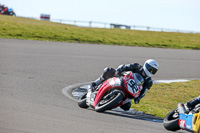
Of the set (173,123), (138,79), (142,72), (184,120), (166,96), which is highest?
(142,72)

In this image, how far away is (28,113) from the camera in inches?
277

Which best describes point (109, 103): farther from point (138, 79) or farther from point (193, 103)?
point (193, 103)

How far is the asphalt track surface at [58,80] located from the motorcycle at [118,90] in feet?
0.85

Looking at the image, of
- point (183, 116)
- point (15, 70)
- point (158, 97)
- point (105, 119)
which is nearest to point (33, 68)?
point (15, 70)

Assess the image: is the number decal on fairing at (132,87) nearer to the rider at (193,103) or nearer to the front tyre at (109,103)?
the front tyre at (109,103)

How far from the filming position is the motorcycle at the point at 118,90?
8.41 metres

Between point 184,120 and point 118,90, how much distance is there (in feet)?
6.44

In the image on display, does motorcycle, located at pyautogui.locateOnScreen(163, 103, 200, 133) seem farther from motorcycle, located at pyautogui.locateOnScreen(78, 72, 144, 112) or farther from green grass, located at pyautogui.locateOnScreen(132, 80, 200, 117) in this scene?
green grass, located at pyautogui.locateOnScreen(132, 80, 200, 117)

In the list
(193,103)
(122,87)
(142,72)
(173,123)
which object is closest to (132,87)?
(122,87)

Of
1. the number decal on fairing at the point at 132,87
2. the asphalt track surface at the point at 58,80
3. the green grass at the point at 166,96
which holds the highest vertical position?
the number decal on fairing at the point at 132,87

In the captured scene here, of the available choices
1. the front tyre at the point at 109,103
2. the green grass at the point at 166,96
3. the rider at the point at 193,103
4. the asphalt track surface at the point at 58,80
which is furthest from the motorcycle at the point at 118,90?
the rider at the point at 193,103

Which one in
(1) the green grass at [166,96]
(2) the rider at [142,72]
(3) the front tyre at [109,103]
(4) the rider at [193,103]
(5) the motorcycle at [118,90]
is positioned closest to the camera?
(4) the rider at [193,103]

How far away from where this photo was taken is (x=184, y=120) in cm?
687

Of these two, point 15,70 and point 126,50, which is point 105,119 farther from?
point 126,50
